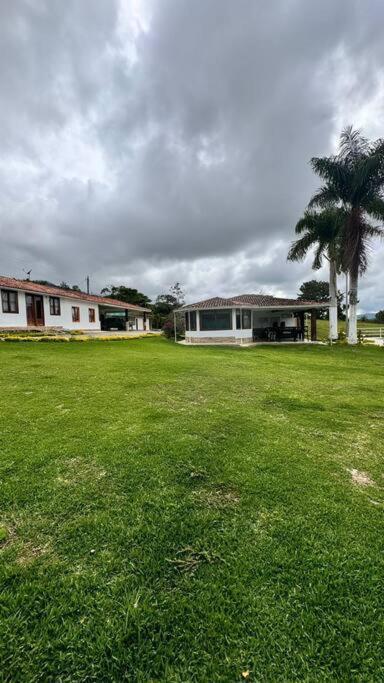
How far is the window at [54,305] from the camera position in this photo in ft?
77.8

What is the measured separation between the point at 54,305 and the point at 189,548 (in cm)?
2473

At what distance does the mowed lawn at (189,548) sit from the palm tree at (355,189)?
16245 millimetres

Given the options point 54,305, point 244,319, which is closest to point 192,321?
point 244,319

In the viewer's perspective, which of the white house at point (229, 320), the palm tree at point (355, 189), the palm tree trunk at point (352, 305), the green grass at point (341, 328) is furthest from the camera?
the green grass at point (341, 328)

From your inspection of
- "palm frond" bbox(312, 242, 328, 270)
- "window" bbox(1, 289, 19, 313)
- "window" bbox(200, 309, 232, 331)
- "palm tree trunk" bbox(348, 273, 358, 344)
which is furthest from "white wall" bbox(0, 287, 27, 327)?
"palm tree trunk" bbox(348, 273, 358, 344)

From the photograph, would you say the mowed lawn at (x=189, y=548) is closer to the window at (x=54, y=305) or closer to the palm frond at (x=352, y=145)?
the palm frond at (x=352, y=145)

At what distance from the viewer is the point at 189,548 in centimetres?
235

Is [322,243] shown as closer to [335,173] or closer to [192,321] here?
[335,173]

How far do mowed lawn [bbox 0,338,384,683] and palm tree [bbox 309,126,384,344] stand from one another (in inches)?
640

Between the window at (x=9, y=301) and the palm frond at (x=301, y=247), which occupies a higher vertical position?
the palm frond at (x=301, y=247)

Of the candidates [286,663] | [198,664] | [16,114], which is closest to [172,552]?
[198,664]

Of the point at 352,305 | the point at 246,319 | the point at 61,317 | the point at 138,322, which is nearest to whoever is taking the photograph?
the point at 352,305

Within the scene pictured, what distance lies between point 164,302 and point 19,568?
52.4 m

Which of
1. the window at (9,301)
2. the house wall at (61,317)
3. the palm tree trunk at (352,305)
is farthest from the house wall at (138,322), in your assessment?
the palm tree trunk at (352,305)
